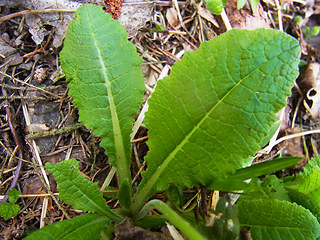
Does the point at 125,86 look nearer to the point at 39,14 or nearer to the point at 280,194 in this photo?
the point at 39,14

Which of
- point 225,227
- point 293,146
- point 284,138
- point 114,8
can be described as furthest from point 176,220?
point 114,8

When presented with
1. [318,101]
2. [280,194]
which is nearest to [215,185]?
[280,194]

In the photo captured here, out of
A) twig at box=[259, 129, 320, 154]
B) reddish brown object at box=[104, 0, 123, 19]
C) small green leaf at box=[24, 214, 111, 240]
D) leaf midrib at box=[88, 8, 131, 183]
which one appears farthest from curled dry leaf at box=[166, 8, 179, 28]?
small green leaf at box=[24, 214, 111, 240]

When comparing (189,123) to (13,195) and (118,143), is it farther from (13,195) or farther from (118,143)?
(13,195)

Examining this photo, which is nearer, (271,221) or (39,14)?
(271,221)

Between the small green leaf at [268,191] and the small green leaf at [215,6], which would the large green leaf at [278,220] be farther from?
the small green leaf at [215,6]

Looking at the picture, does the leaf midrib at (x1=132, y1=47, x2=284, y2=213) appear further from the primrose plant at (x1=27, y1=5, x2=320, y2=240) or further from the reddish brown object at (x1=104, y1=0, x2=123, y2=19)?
the reddish brown object at (x1=104, y1=0, x2=123, y2=19)

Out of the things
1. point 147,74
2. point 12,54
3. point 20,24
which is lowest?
point 147,74

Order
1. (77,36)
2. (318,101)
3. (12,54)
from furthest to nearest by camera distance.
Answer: (318,101) < (12,54) < (77,36)
